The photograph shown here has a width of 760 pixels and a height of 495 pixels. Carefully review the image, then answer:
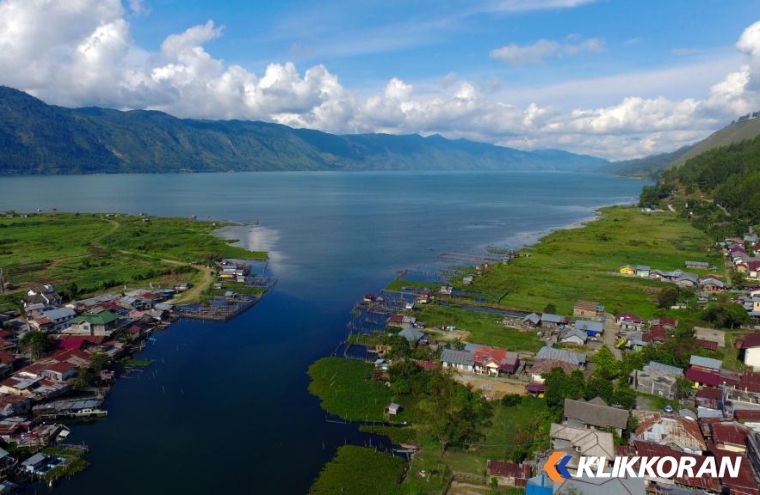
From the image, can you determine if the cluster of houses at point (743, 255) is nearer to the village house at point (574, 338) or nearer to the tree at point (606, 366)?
the village house at point (574, 338)

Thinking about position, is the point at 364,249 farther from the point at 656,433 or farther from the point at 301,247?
the point at 656,433

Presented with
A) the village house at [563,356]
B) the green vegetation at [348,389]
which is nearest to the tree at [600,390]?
the village house at [563,356]

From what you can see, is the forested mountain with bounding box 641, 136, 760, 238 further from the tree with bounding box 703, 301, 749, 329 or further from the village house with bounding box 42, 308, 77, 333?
the village house with bounding box 42, 308, 77, 333

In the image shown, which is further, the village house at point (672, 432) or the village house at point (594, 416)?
the village house at point (594, 416)

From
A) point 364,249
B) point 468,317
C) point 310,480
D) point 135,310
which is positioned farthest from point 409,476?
point 364,249

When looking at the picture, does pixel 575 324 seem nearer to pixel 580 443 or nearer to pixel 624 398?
pixel 624 398

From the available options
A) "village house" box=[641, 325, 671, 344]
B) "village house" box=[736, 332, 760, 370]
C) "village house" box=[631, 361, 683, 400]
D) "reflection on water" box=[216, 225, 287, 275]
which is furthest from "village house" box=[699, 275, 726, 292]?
"reflection on water" box=[216, 225, 287, 275]
